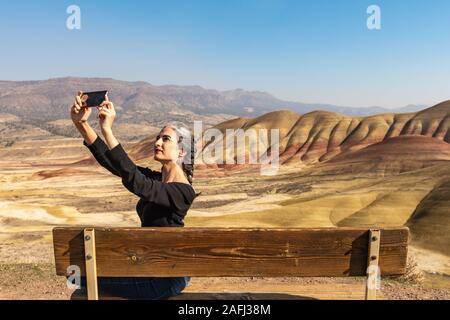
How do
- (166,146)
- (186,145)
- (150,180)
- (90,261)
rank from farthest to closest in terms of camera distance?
(186,145), (166,146), (150,180), (90,261)

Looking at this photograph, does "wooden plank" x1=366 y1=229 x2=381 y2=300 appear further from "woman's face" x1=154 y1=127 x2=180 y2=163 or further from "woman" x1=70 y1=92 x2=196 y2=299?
"woman's face" x1=154 y1=127 x2=180 y2=163

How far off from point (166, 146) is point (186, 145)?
0.26 metres

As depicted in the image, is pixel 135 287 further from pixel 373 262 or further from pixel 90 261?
pixel 373 262

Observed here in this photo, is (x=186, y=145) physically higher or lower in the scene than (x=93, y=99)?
lower

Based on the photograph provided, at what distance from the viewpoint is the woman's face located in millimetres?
3988

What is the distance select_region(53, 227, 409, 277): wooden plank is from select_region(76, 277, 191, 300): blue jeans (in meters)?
0.37

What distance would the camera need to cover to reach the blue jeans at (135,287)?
363 centimetres

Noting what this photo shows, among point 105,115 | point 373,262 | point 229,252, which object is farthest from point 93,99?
point 373,262

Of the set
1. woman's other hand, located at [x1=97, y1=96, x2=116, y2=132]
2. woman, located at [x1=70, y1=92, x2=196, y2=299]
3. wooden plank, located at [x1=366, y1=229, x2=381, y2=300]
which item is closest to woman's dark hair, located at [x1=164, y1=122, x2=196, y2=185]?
woman, located at [x1=70, y1=92, x2=196, y2=299]

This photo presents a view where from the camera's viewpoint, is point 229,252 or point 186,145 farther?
point 186,145

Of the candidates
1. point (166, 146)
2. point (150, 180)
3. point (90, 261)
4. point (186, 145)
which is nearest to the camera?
point (90, 261)

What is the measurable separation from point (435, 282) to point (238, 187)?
31133mm

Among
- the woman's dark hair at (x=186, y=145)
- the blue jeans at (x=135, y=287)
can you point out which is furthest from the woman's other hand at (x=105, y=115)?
the blue jeans at (x=135, y=287)

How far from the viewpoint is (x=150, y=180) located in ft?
11.1
